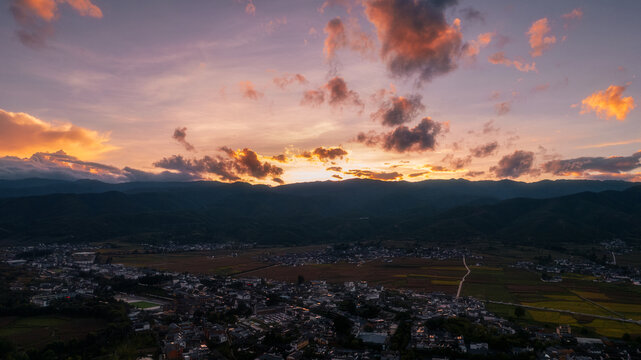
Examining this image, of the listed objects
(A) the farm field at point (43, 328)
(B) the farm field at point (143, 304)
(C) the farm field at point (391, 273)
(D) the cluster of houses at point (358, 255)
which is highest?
(A) the farm field at point (43, 328)

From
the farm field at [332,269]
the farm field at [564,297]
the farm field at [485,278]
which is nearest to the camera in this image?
the farm field at [564,297]

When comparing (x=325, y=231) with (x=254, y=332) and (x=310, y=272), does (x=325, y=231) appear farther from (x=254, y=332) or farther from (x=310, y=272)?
(x=254, y=332)

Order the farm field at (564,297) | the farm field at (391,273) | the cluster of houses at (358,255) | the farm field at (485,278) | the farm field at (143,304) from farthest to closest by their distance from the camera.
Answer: the cluster of houses at (358,255) < the farm field at (391,273) < the farm field at (143,304) < the farm field at (485,278) < the farm field at (564,297)

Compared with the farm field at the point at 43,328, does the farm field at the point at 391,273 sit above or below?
below

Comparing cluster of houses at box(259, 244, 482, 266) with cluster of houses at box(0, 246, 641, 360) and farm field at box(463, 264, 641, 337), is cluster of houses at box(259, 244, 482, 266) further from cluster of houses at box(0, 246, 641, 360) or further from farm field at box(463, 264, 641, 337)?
cluster of houses at box(0, 246, 641, 360)

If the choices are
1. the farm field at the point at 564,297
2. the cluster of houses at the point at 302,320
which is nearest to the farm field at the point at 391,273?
the farm field at the point at 564,297

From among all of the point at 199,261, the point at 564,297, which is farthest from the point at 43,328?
the point at 564,297

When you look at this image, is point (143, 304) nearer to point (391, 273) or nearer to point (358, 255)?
point (391, 273)

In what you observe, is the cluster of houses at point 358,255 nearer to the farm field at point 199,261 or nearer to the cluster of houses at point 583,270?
the farm field at point 199,261

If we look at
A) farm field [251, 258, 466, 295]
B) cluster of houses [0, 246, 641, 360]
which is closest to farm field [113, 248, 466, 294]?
farm field [251, 258, 466, 295]
